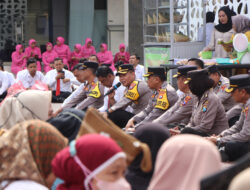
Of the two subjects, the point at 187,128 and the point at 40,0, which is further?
the point at 40,0

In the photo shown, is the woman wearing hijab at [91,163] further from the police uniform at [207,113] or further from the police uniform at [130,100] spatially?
the police uniform at [130,100]

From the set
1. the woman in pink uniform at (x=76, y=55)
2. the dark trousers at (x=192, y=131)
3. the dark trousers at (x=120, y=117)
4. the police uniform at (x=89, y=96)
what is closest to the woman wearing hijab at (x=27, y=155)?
the dark trousers at (x=192, y=131)

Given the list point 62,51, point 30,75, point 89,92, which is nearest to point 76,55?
point 62,51

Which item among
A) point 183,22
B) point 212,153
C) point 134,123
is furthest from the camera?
point 183,22

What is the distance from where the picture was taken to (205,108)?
17.9ft

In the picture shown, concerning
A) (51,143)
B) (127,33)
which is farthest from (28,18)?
(51,143)

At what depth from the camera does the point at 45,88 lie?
4.70 m

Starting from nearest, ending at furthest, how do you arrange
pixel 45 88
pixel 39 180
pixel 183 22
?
pixel 39 180 < pixel 45 88 < pixel 183 22

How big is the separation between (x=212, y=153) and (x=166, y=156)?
0.20 m

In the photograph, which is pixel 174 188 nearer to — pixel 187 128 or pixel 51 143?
pixel 51 143

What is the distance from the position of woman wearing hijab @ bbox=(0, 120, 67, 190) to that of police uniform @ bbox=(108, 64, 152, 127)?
3.99 meters

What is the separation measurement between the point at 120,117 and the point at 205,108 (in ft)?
6.37

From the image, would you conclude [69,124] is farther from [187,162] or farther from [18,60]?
[18,60]

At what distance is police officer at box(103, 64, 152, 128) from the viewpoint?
702 centimetres
